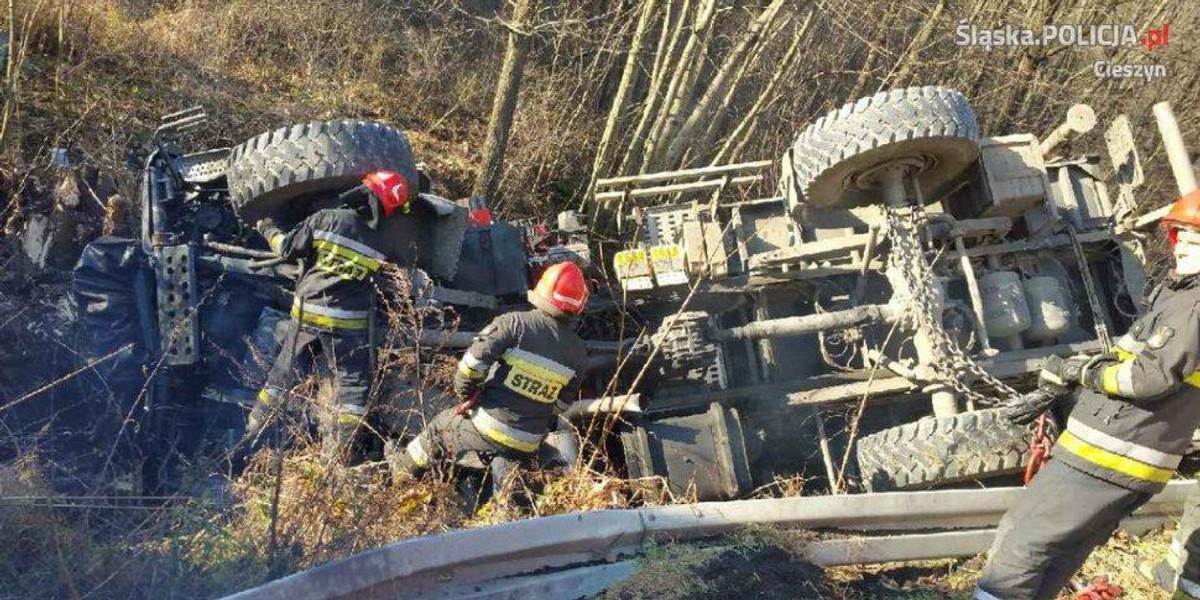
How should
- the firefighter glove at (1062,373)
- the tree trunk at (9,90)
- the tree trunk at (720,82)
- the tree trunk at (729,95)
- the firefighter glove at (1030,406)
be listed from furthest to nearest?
the tree trunk at (729,95)
the tree trunk at (720,82)
the tree trunk at (9,90)
the firefighter glove at (1030,406)
the firefighter glove at (1062,373)

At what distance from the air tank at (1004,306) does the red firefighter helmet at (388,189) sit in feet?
9.22

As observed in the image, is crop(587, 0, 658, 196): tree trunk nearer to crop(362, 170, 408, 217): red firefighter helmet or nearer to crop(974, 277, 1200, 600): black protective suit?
crop(362, 170, 408, 217): red firefighter helmet

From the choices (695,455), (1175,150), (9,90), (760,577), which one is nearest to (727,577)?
(760,577)

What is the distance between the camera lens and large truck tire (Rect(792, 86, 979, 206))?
3959 mm

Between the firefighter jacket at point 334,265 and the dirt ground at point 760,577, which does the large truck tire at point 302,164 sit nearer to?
the firefighter jacket at point 334,265

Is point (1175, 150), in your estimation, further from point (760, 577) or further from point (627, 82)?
point (627, 82)

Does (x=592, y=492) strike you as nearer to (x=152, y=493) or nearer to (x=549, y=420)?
(x=549, y=420)

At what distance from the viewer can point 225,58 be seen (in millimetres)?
7645

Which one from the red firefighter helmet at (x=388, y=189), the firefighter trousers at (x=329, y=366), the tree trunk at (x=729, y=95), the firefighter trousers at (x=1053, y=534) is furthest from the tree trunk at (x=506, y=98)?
the firefighter trousers at (x=1053, y=534)

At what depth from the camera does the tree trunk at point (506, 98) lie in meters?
6.24

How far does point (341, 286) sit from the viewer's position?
4375 millimetres

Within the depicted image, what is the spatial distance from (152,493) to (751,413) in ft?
9.09

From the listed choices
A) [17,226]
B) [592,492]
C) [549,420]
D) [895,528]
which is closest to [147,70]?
[17,226]

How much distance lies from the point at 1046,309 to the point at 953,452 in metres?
1.17
